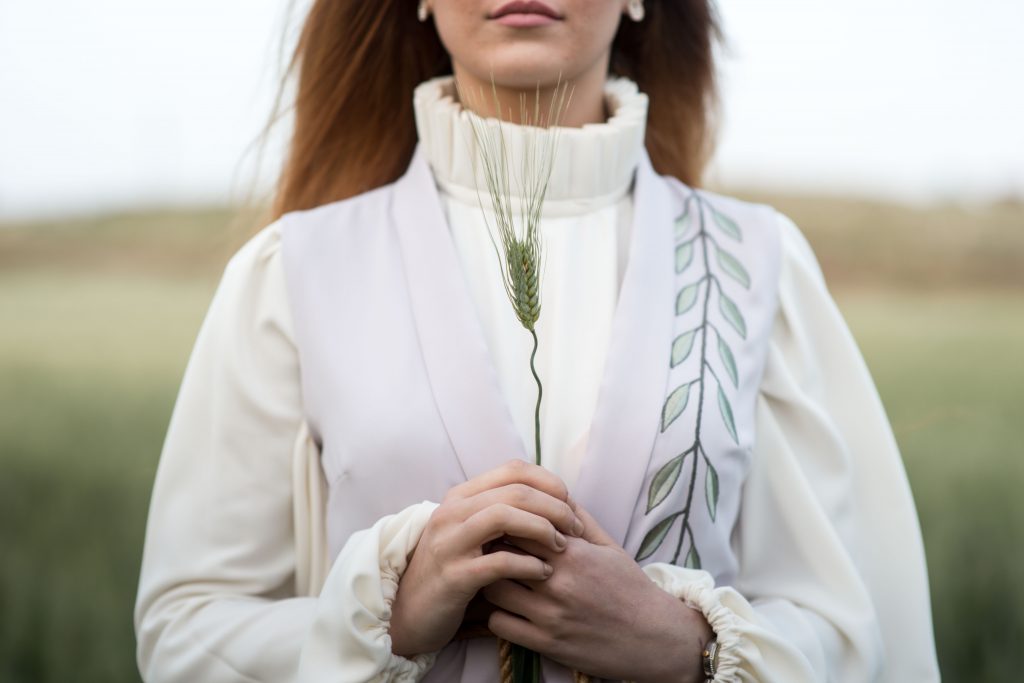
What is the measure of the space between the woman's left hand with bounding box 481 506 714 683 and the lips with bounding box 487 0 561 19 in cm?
72

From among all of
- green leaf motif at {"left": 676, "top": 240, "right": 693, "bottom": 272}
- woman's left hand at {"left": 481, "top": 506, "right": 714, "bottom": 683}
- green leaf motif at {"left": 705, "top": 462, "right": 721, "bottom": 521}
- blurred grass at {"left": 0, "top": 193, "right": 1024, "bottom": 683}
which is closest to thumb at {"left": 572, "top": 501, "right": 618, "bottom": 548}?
woman's left hand at {"left": 481, "top": 506, "right": 714, "bottom": 683}

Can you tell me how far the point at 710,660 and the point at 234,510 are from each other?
2.31ft

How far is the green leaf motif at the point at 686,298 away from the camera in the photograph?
1897mm

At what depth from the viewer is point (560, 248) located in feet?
6.40

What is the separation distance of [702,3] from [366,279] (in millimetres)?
907

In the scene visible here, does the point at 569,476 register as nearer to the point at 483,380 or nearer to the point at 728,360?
the point at 483,380

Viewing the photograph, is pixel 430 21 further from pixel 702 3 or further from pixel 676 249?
pixel 676 249

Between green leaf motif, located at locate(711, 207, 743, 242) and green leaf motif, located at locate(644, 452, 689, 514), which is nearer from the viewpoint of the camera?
green leaf motif, located at locate(644, 452, 689, 514)

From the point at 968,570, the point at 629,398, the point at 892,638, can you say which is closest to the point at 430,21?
the point at 629,398

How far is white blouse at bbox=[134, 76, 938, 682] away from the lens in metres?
1.79

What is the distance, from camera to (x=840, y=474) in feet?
6.39

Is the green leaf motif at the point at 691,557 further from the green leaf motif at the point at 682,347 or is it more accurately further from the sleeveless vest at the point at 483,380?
the green leaf motif at the point at 682,347

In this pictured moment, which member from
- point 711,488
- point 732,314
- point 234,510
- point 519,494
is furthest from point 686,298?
point 234,510

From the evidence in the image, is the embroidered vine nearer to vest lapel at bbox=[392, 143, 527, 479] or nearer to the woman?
the woman
